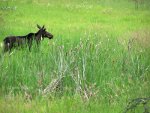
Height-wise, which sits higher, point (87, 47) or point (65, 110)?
point (87, 47)

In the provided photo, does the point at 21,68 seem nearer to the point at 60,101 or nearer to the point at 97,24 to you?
the point at 60,101

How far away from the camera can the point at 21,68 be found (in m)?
7.06

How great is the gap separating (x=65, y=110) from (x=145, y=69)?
6.83 feet

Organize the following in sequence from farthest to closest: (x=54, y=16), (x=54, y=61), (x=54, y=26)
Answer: (x=54, y=16) < (x=54, y=26) < (x=54, y=61)

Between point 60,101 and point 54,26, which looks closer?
point 60,101

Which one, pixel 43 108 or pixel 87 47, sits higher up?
pixel 87 47

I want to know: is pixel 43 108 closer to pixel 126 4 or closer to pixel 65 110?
pixel 65 110

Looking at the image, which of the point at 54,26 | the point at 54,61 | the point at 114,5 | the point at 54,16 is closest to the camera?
the point at 54,61

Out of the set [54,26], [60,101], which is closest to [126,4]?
[54,26]

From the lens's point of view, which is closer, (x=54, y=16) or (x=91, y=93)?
(x=91, y=93)

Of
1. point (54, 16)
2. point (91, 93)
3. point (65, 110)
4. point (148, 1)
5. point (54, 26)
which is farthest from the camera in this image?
point (148, 1)

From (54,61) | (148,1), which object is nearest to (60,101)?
(54,61)

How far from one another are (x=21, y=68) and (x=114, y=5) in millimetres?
14358

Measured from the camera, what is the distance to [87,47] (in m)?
7.25
